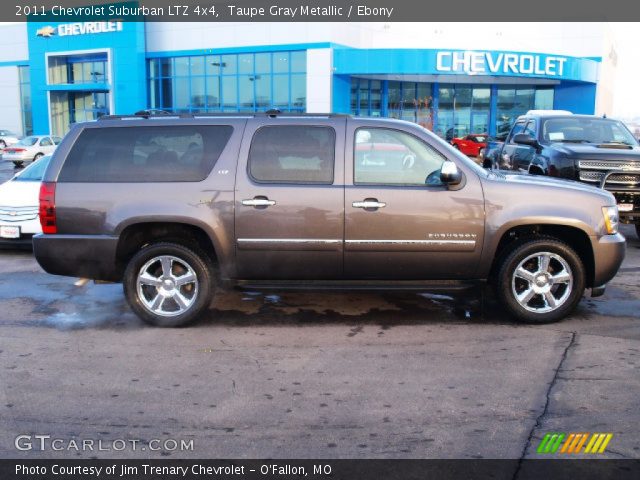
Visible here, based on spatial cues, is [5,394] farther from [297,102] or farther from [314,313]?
[297,102]

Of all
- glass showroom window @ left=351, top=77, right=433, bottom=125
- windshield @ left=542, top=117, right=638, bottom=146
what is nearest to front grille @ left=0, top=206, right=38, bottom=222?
windshield @ left=542, top=117, right=638, bottom=146

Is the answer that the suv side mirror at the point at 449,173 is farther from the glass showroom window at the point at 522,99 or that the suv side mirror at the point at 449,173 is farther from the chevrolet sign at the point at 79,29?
the chevrolet sign at the point at 79,29

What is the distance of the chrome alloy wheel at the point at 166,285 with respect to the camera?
20.2ft

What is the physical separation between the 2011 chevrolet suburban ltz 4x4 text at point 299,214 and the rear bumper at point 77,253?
0.03ft

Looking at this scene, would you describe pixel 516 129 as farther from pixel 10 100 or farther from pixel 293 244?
pixel 10 100

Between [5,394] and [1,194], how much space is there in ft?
19.7

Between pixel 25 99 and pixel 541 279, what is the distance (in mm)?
50964

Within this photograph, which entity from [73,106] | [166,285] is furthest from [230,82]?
[166,285]

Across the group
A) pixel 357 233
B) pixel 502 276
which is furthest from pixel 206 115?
pixel 502 276

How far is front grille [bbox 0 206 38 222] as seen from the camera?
376 inches

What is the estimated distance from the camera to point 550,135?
1134cm

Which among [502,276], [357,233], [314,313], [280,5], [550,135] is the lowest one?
[314,313]

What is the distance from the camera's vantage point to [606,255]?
6.10 metres

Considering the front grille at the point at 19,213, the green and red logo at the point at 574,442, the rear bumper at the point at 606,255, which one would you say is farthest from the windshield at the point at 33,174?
the green and red logo at the point at 574,442
